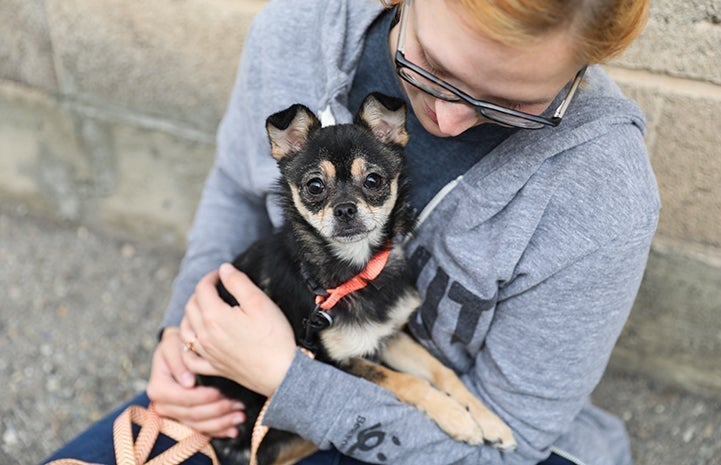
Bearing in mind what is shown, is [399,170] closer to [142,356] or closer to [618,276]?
[618,276]

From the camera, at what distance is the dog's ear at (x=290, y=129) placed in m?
1.57

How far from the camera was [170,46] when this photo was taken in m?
2.75

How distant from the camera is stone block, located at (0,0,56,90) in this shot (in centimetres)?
289

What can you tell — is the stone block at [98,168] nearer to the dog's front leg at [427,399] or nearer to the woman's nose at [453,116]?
the dog's front leg at [427,399]

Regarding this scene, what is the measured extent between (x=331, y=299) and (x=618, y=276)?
2.23 ft

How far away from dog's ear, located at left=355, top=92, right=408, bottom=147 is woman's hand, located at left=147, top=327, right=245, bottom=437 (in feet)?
2.74

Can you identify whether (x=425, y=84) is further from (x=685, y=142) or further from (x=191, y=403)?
(x=685, y=142)

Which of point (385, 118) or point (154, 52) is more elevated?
point (385, 118)

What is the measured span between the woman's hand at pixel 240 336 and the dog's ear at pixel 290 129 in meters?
0.36

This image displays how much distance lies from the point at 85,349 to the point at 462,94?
2.15 m

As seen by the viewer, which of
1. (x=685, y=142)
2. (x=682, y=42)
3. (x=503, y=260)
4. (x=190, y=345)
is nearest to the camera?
(x=503, y=260)

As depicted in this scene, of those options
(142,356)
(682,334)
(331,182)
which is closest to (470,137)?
(331,182)

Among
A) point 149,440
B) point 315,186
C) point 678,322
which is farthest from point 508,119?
point 678,322

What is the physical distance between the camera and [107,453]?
1.73m
